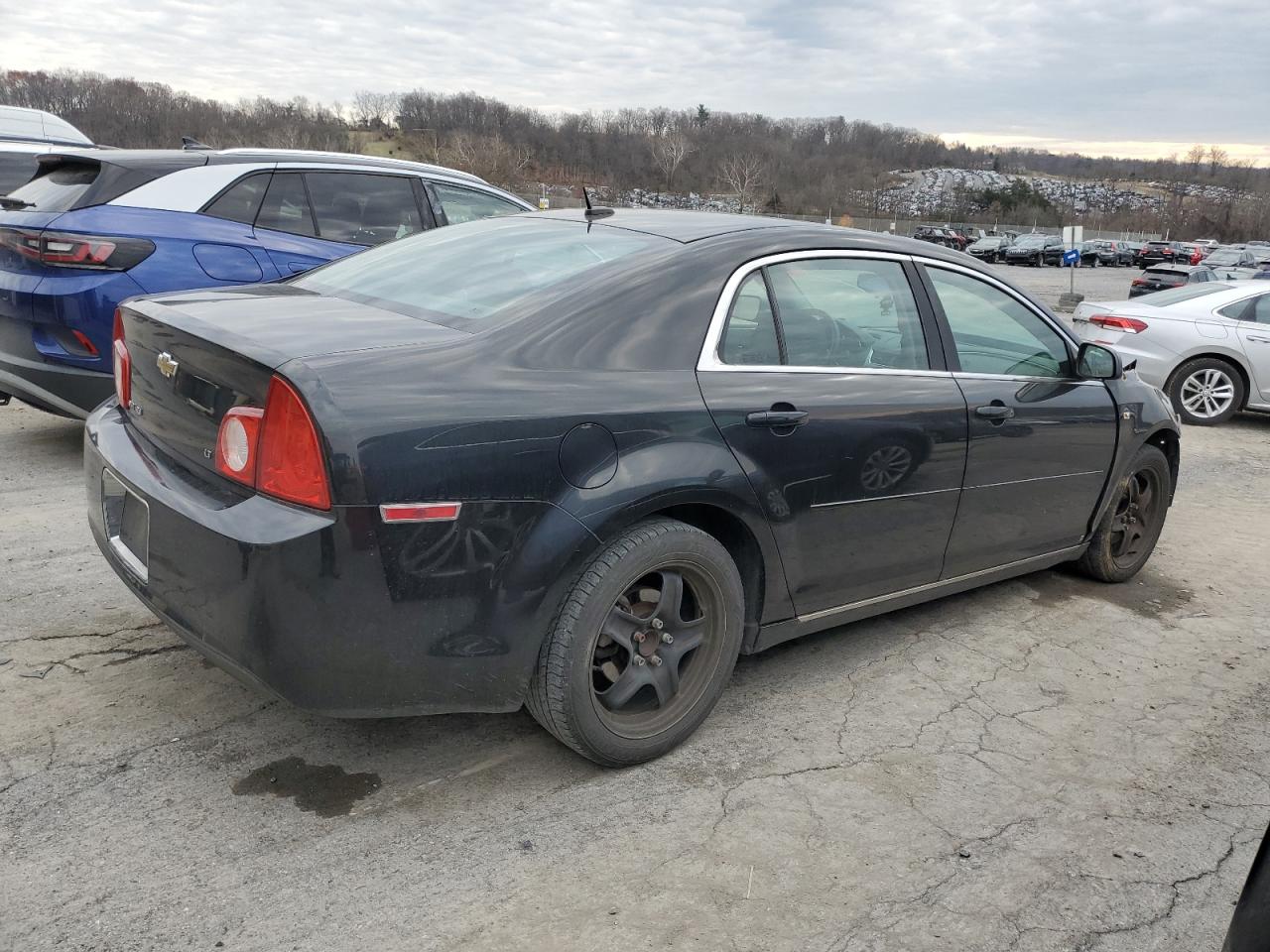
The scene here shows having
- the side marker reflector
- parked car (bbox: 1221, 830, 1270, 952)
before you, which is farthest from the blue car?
parked car (bbox: 1221, 830, 1270, 952)

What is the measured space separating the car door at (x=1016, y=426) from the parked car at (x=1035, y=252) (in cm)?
5485

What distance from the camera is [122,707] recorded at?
3.13 meters

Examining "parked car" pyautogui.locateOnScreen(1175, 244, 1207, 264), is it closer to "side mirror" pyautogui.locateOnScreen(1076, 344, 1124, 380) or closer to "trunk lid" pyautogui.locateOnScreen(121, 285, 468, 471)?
"side mirror" pyautogui.locateOnScreen(1076, 344, 1124, 380)

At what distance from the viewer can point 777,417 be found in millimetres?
3090

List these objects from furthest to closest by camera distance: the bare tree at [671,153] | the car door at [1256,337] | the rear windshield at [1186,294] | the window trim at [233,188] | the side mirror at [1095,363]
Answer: the bare tree at [671,153] < the rear windshield at [1186,294] < the car door at [1256,337] < the window trim at [233,188] < the side mirror at [1095,363]

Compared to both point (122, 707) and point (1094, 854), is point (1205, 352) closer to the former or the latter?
point (1094, 854)

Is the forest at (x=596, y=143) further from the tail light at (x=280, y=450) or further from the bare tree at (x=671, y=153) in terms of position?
the tail light at (x=280, y=450)

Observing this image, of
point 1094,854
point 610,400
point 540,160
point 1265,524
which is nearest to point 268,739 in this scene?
point 610,400

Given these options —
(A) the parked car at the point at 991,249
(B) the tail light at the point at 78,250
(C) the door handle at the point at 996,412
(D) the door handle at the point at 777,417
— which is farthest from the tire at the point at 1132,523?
(A) the parked car at the point at 991,249

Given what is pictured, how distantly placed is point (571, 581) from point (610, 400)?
0.50 metres

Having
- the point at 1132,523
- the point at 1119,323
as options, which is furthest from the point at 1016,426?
the point at 1119,323

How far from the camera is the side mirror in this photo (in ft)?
14.0

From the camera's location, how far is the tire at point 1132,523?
4738mm

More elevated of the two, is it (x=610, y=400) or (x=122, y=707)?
(x=610, y=400)
